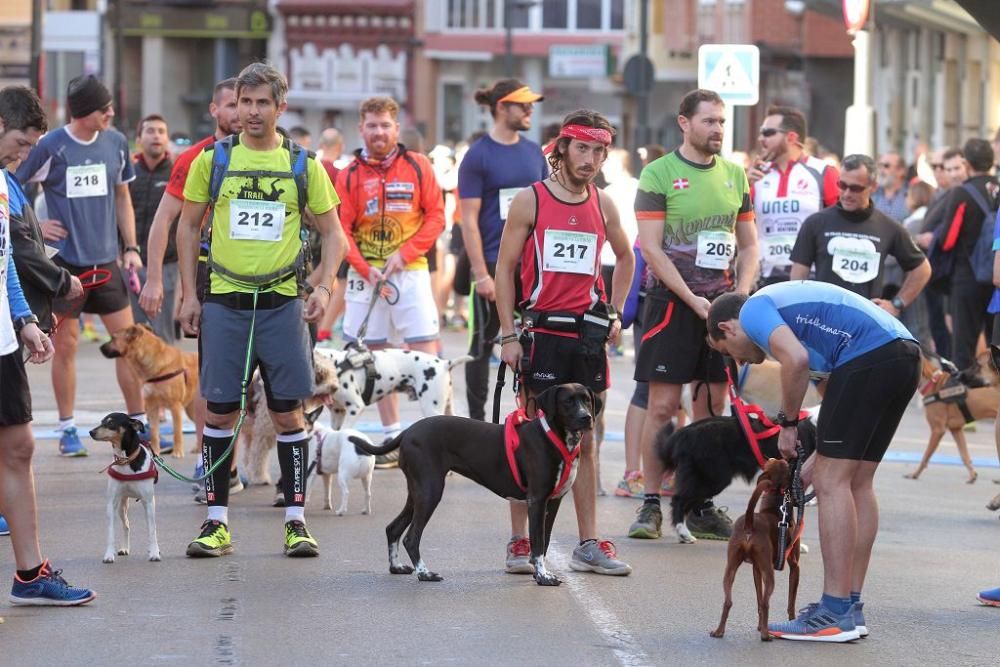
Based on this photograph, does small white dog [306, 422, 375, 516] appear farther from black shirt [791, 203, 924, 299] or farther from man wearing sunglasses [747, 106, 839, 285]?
man wearing sunglasses [747, 106, 839, 285]

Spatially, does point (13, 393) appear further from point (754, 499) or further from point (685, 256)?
point (685, 256)

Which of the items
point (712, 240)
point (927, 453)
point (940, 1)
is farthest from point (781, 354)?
point (940, 1)

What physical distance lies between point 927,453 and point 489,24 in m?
47.2

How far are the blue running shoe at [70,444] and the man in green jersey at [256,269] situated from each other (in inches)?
133

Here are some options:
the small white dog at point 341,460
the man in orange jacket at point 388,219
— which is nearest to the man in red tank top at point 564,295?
the small white dog at point 341,460

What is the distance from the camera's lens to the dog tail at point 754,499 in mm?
7137

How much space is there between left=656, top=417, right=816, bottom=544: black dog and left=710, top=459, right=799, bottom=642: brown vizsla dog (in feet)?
6.36

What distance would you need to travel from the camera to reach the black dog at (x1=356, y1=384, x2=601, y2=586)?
317 inches

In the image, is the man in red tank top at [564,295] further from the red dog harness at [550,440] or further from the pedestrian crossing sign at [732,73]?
the pedestrian crossing sign at [732,73]

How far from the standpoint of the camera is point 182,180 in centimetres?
938

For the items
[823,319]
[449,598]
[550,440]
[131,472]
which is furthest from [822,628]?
[131,472]

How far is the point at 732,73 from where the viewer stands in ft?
54.4

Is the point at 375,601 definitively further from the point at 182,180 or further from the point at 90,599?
the point at 182,180

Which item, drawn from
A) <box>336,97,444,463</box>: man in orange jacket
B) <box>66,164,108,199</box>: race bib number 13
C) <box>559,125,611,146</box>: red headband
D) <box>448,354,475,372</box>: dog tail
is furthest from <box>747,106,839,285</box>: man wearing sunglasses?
<box>66,164,108,199</box>: race bib number 13
